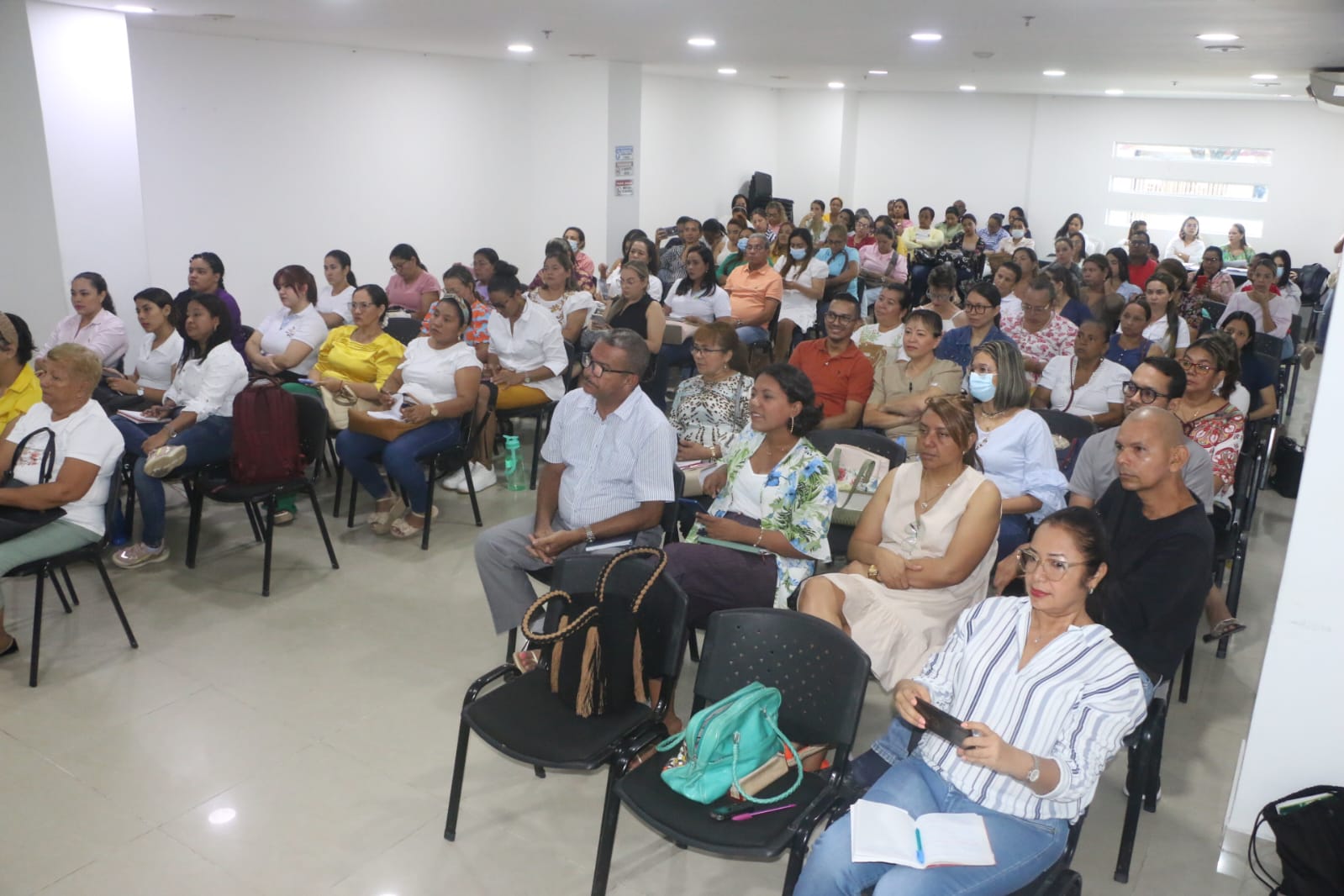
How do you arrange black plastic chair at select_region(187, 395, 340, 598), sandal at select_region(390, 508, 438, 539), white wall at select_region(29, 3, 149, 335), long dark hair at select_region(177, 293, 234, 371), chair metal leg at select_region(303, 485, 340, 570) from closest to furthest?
black plastic chair at select_region(187, 395, 340, 598), chair metal leg at select_region(303, 485, 340, 570), long dark hair at select_region(177, 293, 234, 371), sandal at select_region(390, 508, 438, 539), white wall at select_region(29, 3, 149, 335)

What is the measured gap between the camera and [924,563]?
3254 millimetres

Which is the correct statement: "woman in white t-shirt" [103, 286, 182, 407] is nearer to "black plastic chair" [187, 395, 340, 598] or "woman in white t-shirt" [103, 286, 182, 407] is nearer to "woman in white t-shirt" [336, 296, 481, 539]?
"black plastic chair" [187, 395, 340, 598]

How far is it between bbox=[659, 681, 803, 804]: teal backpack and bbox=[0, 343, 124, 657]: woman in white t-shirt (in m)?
2.71

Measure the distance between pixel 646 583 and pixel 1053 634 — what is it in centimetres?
108

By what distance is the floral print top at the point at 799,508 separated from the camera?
3.42 m

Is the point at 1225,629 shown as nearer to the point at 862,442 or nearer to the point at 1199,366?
the point at 1199,366

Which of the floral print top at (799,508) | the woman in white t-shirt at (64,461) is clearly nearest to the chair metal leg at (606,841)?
the floral print top at (799,508)

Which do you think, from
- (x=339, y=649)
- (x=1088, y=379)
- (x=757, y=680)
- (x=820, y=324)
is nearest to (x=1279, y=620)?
(x=757, y=680)

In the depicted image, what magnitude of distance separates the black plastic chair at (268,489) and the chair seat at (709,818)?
273 cm

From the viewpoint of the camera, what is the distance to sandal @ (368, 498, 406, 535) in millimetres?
5453

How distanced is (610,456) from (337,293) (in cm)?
404

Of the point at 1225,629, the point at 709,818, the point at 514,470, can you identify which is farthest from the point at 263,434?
the point at 1225,629

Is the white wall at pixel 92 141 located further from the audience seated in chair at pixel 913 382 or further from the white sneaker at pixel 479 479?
the audience seated in chair at pixel 913 382

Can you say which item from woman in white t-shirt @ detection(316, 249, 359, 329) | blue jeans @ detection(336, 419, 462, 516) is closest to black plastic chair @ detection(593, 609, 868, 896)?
blue jeans @ detection(336, 419, 462, 516)
